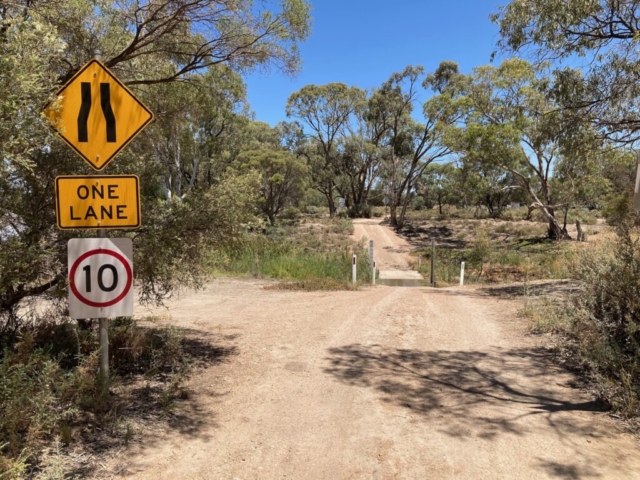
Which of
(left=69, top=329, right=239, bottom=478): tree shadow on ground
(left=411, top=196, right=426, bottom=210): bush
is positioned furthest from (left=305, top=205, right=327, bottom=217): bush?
(left=69, top=329, right=239, bottom=478): tree shadow on ground

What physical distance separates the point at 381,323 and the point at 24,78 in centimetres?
670

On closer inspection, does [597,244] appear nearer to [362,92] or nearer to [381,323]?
[381,323]

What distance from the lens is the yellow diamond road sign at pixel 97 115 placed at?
3898 millimetres

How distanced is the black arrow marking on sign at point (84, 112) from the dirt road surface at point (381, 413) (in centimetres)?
263

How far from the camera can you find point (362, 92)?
1839 inches

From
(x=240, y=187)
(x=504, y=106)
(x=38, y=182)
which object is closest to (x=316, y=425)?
(x=240, y=187)

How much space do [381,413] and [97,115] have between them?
3.80 meters

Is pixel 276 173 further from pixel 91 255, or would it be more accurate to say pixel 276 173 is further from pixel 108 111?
pixel 91 255

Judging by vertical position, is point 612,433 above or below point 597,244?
below

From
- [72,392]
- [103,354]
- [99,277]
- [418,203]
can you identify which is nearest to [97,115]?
[99,277]

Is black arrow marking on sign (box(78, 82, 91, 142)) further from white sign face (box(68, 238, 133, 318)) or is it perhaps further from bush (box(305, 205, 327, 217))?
bush (box(305, 205, 327, 217))

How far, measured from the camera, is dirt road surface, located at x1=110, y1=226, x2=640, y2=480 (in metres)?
3.48

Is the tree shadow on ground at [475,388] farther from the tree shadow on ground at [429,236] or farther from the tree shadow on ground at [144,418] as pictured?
the tree shadow on ground at [429,236]

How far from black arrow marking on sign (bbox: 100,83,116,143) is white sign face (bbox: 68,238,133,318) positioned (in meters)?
0.93
